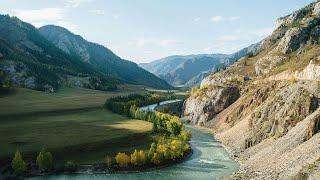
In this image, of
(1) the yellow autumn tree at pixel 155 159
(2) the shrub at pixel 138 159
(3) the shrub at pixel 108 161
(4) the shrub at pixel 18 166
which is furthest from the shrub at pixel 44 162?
(1) the yellow autumn tree at pixel 155 159

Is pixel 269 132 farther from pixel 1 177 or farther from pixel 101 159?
pixel 1 177

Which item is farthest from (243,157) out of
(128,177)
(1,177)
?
(1,177)

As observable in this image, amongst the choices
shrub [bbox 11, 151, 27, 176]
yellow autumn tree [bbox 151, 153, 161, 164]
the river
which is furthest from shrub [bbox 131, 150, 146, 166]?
shrub [bbox 11, 151, 27, 176]

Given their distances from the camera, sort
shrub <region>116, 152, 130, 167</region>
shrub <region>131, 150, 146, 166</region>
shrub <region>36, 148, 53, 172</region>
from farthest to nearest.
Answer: shrub <region>131, 150, 146, 166</region> → shrub <region>116, 152, 130, 167</region> → shrub <region>36, 148, 53, 172</region>

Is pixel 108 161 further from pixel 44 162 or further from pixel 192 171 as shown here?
pixel 192 171

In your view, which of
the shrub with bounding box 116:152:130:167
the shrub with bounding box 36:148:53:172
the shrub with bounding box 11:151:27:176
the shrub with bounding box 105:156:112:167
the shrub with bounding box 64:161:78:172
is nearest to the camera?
the shrub with bounding box 11:151:27:176

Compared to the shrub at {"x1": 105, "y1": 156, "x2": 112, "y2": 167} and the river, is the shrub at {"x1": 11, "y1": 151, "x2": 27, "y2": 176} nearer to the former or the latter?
the river

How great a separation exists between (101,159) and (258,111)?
68.4 m

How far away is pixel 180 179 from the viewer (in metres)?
143

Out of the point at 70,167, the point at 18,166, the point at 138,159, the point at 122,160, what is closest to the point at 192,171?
the point at 138,159

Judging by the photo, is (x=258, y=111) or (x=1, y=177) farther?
(x=258, y=111)

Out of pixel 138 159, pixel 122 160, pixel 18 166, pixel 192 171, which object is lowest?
pixel 192 171

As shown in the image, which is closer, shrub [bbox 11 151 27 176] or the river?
shrub [bbox 11 151 27 176]

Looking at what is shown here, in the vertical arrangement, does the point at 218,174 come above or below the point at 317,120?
below
